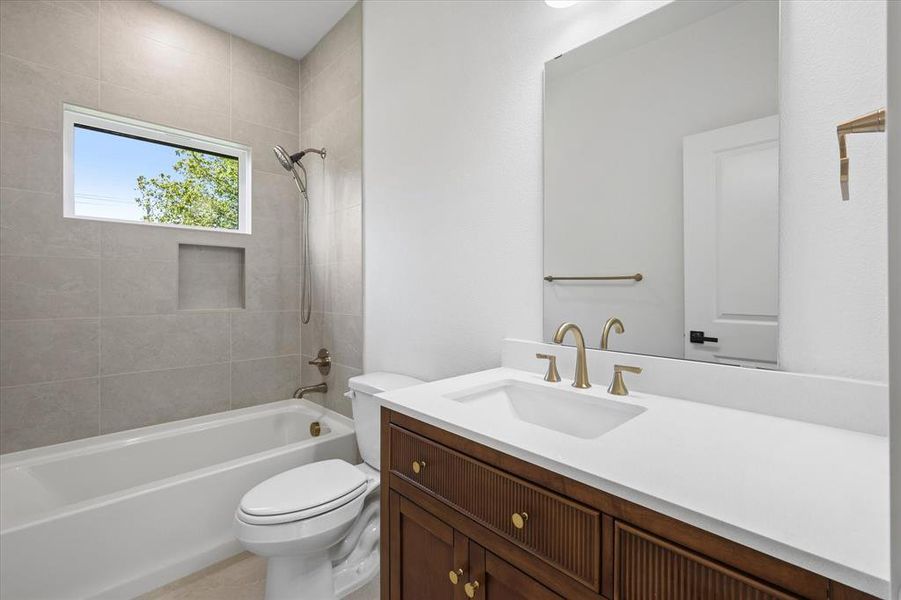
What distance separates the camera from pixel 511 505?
80cm

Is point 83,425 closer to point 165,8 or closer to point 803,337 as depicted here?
point 165,8

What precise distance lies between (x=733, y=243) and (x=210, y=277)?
264cm

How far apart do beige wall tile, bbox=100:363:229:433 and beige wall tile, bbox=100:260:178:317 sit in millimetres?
351

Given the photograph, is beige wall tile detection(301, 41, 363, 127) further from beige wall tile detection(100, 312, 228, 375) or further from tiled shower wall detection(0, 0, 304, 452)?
beige wall tile detection(100, 312, 228, 375)

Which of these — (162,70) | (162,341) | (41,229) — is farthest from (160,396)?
(162,70)

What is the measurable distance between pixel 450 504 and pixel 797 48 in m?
1.28

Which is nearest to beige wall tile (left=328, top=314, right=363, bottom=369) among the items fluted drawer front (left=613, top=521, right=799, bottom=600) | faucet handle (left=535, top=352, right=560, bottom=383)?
faucet handle (left=535, top=352, right=560, bottom=383)

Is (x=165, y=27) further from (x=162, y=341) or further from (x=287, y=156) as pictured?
(x=162, y=341)

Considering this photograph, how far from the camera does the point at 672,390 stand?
1091 mm

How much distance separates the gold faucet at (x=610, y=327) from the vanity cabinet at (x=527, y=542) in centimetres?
59

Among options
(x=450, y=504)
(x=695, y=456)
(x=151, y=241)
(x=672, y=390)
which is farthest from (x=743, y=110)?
(x=151, y=241)

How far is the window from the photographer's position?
7.14ft

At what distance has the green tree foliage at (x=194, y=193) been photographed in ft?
8.02

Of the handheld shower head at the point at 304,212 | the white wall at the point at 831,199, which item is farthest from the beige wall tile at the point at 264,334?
the white wall at the point at 831,199
